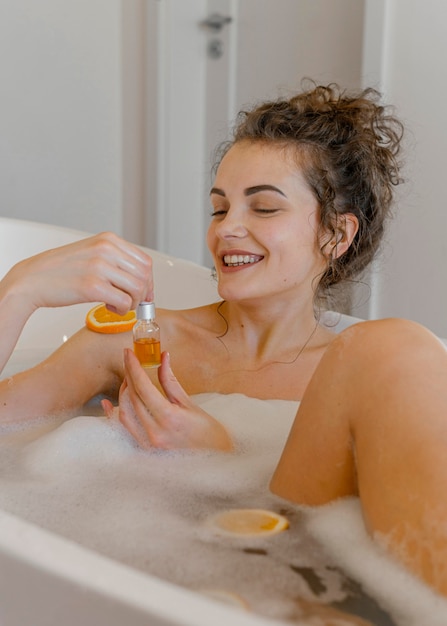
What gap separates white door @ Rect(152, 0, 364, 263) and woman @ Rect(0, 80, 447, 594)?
1418 mm

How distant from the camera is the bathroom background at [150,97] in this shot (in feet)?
9.72

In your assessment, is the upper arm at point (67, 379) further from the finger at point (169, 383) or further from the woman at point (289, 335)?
the finger at point (169, 383)

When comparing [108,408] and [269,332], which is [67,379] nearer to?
Answer: [108,408]

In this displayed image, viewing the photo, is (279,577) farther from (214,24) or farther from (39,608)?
(214,24)

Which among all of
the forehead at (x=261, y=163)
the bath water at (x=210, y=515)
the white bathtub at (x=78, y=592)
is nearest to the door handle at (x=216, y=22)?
the forehead at (x=261, y=163)

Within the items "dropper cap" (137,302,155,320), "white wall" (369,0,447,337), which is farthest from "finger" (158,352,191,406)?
"white wall" (369,0,447,337)

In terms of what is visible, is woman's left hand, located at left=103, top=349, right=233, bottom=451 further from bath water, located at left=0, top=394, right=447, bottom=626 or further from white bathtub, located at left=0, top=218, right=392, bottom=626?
white bathtub, located at left=0, top=218, right=392, bottom=626

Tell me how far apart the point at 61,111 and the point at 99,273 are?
2388 mm

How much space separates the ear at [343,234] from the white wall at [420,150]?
101 cm

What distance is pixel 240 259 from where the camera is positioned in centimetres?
149

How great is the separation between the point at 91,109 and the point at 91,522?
8.64 ft

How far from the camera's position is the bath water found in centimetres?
83

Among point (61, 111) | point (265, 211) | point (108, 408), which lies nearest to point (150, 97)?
point (61, 111)

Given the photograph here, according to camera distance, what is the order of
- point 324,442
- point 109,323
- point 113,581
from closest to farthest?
point 113,581 < point 324,442 < point 109,323
